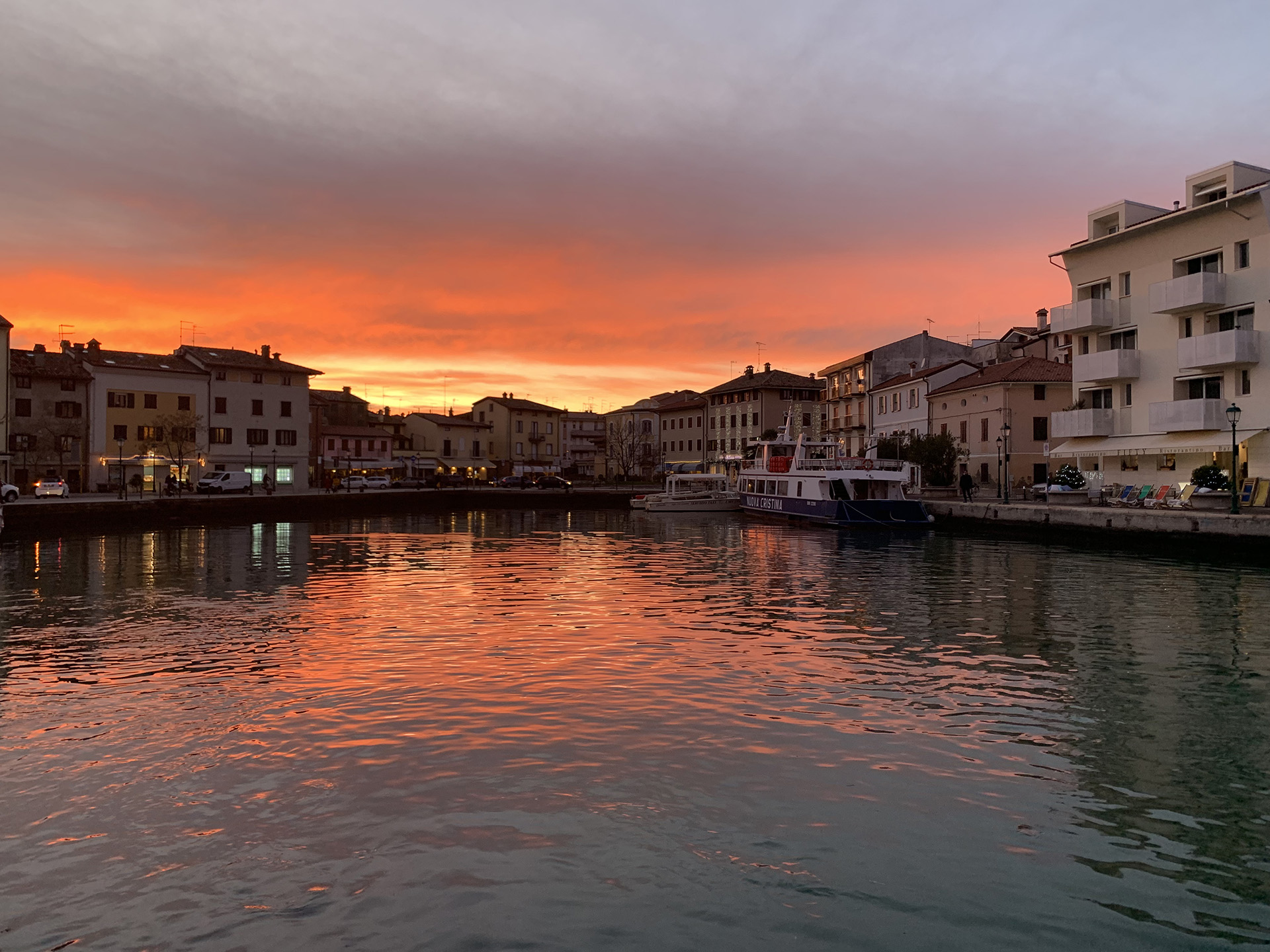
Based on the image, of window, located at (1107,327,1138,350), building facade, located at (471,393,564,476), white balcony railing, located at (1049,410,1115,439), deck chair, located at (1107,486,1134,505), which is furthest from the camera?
building facade, located at (471,393,564,476)

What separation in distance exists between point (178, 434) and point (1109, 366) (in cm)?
6257

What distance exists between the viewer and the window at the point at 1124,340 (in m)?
48.8

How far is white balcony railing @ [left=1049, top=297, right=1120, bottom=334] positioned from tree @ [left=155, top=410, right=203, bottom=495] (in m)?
59.0

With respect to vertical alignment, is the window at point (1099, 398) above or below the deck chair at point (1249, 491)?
above

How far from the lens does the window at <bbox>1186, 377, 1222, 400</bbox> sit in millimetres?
43312

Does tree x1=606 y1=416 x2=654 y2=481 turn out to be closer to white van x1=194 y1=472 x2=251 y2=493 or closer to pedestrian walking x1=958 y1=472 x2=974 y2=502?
white van x1=194 y1=472 x2=251 y2=493

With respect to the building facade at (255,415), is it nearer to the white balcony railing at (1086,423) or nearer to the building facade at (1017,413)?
the building facade at (1017,413)

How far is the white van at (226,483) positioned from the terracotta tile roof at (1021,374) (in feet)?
172

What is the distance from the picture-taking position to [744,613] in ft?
67.8

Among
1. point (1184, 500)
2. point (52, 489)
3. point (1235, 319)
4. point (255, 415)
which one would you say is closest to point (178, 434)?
point (255, 415)

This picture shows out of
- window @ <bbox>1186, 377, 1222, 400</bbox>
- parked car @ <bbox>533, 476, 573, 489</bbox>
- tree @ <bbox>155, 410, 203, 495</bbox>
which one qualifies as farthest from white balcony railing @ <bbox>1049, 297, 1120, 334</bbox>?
tree @ <bbox>155, 410, 203, 495</bbox>

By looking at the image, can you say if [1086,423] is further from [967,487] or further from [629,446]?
[629,446]

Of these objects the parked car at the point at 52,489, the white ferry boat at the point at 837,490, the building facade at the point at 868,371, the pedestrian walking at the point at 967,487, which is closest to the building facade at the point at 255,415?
the parked car at the point at 52,489

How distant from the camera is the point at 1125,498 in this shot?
4397 centimetres
